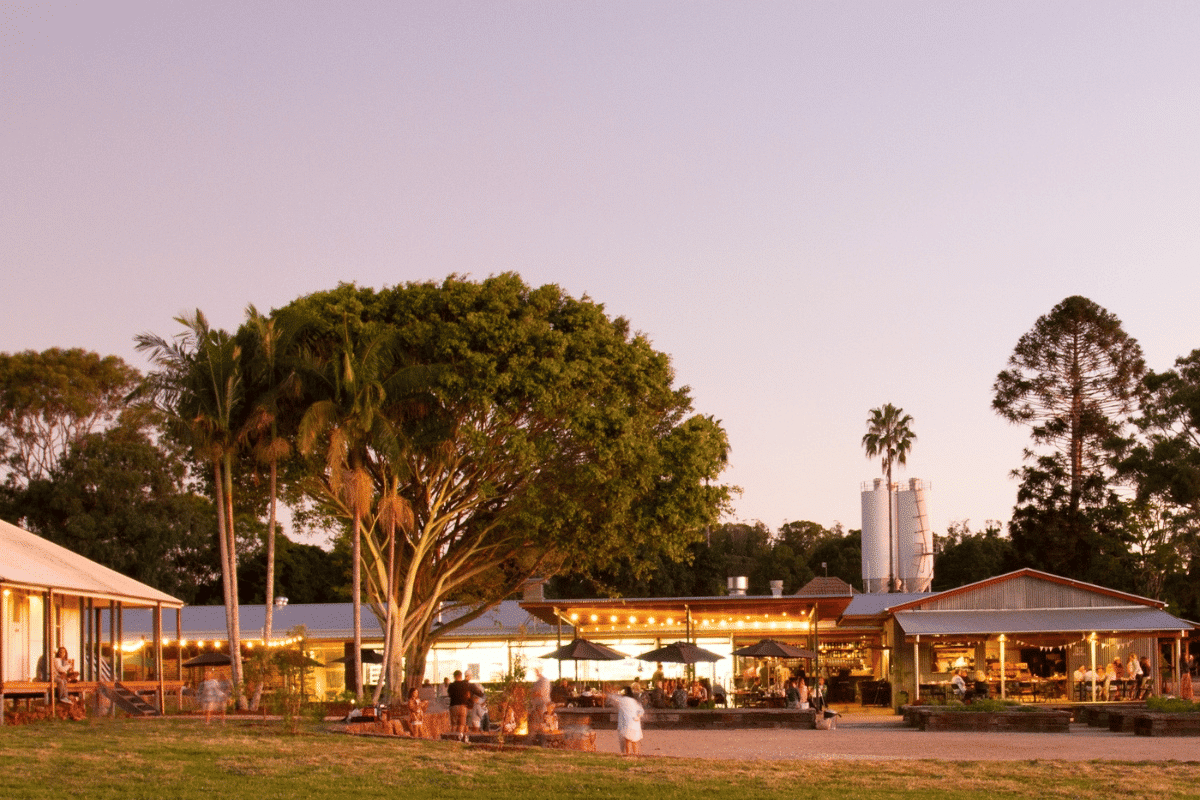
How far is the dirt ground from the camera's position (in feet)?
64.2

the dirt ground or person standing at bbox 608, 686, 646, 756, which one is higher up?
person standing at bbox 608, 686, 646, 756

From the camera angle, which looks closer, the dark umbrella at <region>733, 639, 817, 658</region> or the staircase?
the staircase

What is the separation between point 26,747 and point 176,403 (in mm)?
13527

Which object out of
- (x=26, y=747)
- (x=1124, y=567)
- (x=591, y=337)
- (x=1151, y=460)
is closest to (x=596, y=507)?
(x=591, y=337)

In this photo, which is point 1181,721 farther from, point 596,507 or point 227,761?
point 227,761

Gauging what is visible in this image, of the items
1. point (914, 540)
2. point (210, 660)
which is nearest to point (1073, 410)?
point (914, 540)

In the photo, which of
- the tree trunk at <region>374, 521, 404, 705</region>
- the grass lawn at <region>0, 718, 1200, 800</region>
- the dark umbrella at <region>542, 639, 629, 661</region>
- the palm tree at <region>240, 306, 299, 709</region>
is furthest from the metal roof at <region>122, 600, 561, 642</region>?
the grass lawn at <region>0, 718, 1200, 800</region>

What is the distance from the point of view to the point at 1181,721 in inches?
954

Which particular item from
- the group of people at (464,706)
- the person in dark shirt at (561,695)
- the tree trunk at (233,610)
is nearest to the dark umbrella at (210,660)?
the tree trunk at (233,610)

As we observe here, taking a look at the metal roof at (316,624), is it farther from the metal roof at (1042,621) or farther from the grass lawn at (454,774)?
the grass lawn at (454,774)

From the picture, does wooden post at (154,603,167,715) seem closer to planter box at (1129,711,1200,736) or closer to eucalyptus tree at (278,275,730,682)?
eucalyptus tree at (278,275,730,682)

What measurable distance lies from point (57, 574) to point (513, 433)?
33.9 feet

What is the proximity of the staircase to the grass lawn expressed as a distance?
7427 millimetres

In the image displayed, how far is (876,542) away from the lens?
64.6m
